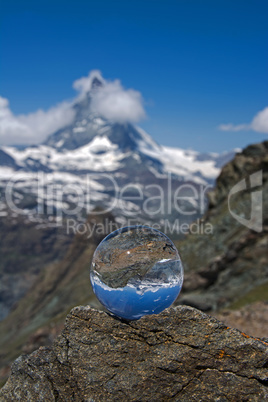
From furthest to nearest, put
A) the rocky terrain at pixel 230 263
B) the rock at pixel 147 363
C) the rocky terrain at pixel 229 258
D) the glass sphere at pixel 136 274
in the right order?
the rocky terrain at pixel 229 258
the rocky terrain at pixel 230 263
the glass sphere at pixel 136 274
the rock at pixel 147 363

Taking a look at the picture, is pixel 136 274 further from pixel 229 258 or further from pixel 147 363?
pixel 229 258

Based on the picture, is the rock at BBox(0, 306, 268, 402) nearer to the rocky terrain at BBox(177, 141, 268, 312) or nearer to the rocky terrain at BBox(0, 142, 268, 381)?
the rocky terrain at BBox(0, 142, 268, 381)

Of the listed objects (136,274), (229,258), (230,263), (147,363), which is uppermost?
(136,274)

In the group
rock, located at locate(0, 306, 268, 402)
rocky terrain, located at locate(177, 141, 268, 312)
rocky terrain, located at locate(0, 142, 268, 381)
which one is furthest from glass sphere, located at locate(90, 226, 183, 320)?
rocky terrain, located at locate(177, 141, 268, 312)

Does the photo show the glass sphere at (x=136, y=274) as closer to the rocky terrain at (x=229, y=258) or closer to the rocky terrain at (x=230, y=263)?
the rocky terrain at (x=230, y=263)

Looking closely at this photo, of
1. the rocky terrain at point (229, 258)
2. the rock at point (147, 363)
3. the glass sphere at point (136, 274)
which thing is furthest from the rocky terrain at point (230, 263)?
the glass sphere at point (136, 274)

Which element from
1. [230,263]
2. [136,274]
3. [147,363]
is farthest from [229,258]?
[147,363]

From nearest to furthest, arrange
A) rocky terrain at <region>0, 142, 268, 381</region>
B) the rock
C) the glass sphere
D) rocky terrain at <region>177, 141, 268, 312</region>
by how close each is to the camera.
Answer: the rock < the glass sphere < rocky terrain at <region>0, 142, 268, 381</region> < rocky terrain at <region>177, 141, 268, 312</region>
